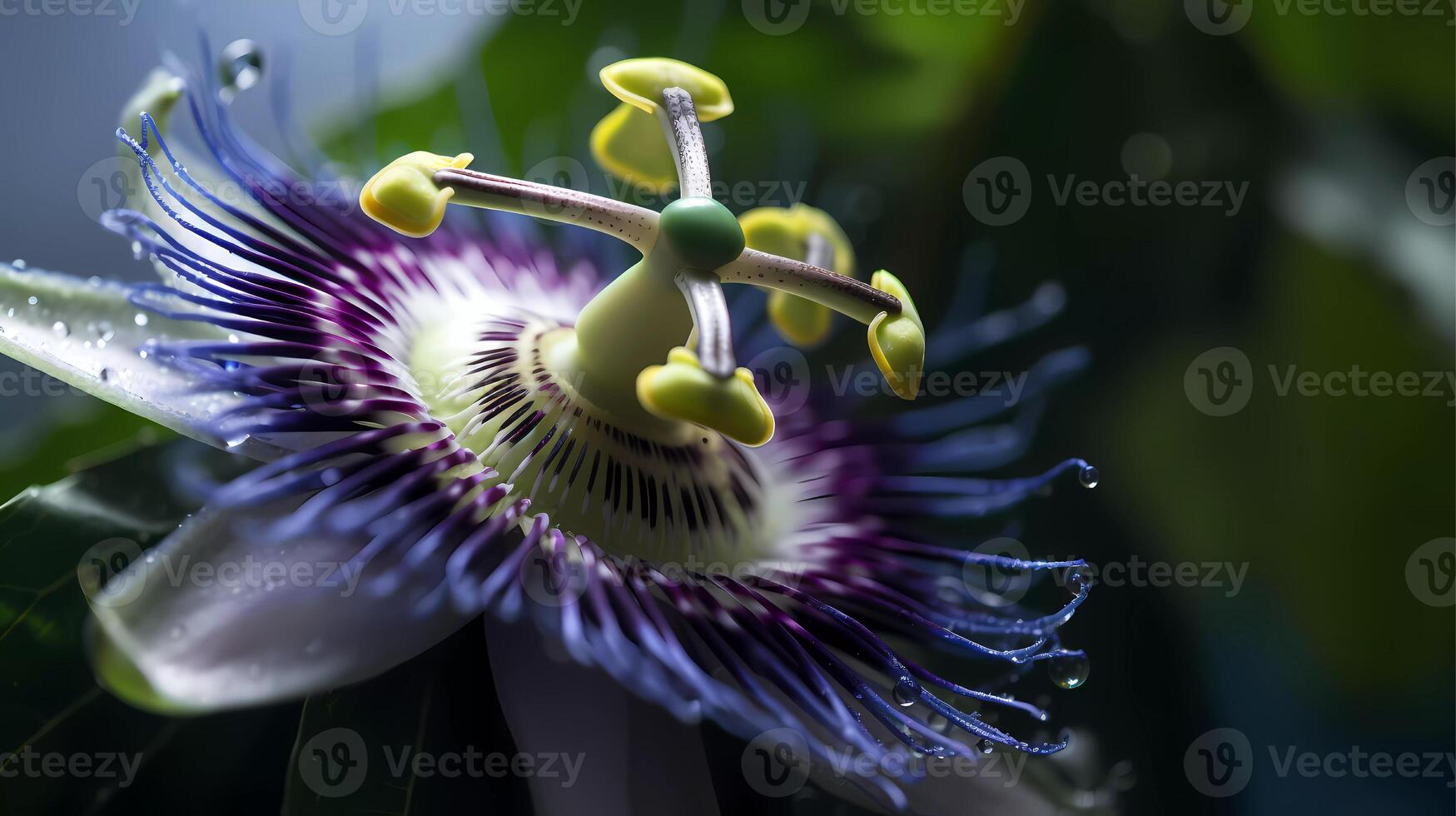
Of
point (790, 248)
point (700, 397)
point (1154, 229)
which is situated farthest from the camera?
point (1154, 229)

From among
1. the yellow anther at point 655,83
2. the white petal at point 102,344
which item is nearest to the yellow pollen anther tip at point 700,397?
the white petal at point 102,344

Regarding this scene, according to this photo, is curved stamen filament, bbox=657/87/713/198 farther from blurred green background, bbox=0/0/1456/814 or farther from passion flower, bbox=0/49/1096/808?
blurred green background, bbox=0/0/1456/814

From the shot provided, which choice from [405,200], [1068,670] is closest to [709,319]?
[405,200]

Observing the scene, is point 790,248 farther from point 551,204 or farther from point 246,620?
point 246,620

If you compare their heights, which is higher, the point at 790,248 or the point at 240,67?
the point at 790,248

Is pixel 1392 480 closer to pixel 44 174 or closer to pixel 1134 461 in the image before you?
pixel 1134 461

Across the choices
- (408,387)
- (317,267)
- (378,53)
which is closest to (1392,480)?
(408,387)

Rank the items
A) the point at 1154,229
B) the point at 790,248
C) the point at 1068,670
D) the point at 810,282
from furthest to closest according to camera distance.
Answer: the point at 1154,229, the point at 790,248, the point at 1068,670, the point at 810,282
